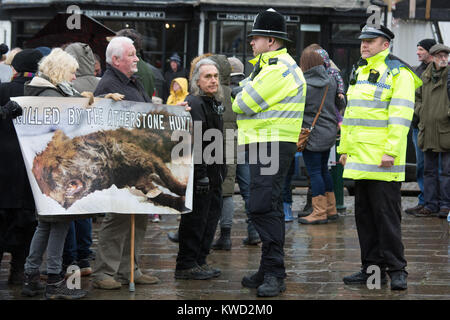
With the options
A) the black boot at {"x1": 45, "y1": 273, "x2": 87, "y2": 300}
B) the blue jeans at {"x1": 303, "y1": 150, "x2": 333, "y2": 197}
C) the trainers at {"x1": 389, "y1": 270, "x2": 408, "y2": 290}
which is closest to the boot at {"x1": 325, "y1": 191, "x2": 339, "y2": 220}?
the blue jeans at {"x1": 303, "y1": 150, "x2": 333, "y2": 197}

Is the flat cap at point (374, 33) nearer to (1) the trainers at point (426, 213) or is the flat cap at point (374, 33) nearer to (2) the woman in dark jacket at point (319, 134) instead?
(2) the woman in dark jacket at point (319, 134)

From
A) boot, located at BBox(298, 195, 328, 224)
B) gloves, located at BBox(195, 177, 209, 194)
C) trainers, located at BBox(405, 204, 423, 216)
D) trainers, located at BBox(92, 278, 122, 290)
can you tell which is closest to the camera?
trainers, located at BBox(92, 278, 122, 290)

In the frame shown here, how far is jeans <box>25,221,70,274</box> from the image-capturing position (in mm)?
6340

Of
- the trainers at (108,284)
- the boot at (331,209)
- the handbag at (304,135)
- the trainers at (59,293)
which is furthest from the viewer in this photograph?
the boot at (331,209)

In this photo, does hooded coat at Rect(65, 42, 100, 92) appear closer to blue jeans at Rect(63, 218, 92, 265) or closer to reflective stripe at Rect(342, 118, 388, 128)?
blue jeans at Rect(63, 218, 92, 265)

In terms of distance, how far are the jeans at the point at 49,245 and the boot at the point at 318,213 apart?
434 centimetres

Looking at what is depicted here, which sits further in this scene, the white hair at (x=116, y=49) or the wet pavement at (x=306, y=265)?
the white hair at (x=116, y=49)

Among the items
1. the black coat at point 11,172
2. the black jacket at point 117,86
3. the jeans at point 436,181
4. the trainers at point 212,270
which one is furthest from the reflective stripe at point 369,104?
the jeans at point 436,181

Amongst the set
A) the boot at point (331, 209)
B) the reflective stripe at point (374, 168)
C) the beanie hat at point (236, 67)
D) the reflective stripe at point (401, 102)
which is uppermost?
the beanie hat at point (236, 67)

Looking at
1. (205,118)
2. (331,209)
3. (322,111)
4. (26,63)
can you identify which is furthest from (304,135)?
(26,63)

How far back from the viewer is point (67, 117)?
20.4ft

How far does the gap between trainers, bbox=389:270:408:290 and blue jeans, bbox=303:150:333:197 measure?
11.1 feet

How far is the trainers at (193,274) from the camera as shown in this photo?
277 inches

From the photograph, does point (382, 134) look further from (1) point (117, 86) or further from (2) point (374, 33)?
(1) point (117, 86)
